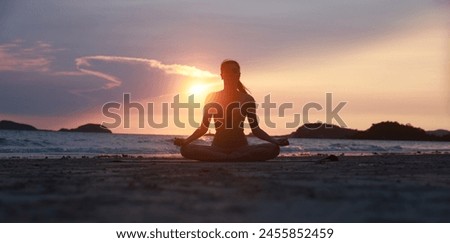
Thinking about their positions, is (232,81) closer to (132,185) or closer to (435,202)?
(132,185)

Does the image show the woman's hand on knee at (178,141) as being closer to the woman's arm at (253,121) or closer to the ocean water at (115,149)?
the woman's arm at (253,121)

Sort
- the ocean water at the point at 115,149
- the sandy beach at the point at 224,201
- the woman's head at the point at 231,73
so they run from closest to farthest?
the sandy beach at the point at 224,201 → the woman's head at the point at 231,73 → the ocean water at the point at 115,149

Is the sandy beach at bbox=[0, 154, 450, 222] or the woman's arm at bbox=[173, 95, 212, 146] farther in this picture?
the woman's arm at bbox=[173, 95, 212, 146]

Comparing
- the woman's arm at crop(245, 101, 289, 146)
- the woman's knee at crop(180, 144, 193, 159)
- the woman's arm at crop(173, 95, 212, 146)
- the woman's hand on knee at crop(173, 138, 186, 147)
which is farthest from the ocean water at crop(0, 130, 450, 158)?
the woman's arm at crop(245, 101, 289, 146)

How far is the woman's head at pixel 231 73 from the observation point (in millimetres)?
10969

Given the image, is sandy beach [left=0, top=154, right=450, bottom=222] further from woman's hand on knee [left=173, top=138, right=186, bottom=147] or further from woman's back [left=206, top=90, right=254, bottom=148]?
woman's back [left=206, top=90, right=254, bottom=148]

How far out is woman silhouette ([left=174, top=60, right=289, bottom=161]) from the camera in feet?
36.3

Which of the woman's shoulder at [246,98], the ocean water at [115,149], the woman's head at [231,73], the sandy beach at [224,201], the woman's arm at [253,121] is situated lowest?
the sandy beach at [224,201]

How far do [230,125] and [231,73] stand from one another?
105 centimetres

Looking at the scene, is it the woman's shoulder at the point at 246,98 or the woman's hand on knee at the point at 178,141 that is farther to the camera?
the woman's shoulder at the point at 246,98

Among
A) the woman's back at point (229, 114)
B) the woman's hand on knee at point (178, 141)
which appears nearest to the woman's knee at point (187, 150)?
the woman's hand on knee at point (178, 141)

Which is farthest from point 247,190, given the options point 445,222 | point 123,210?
point 445,222

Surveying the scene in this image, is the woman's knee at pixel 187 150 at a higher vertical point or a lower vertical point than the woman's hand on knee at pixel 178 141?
lower
